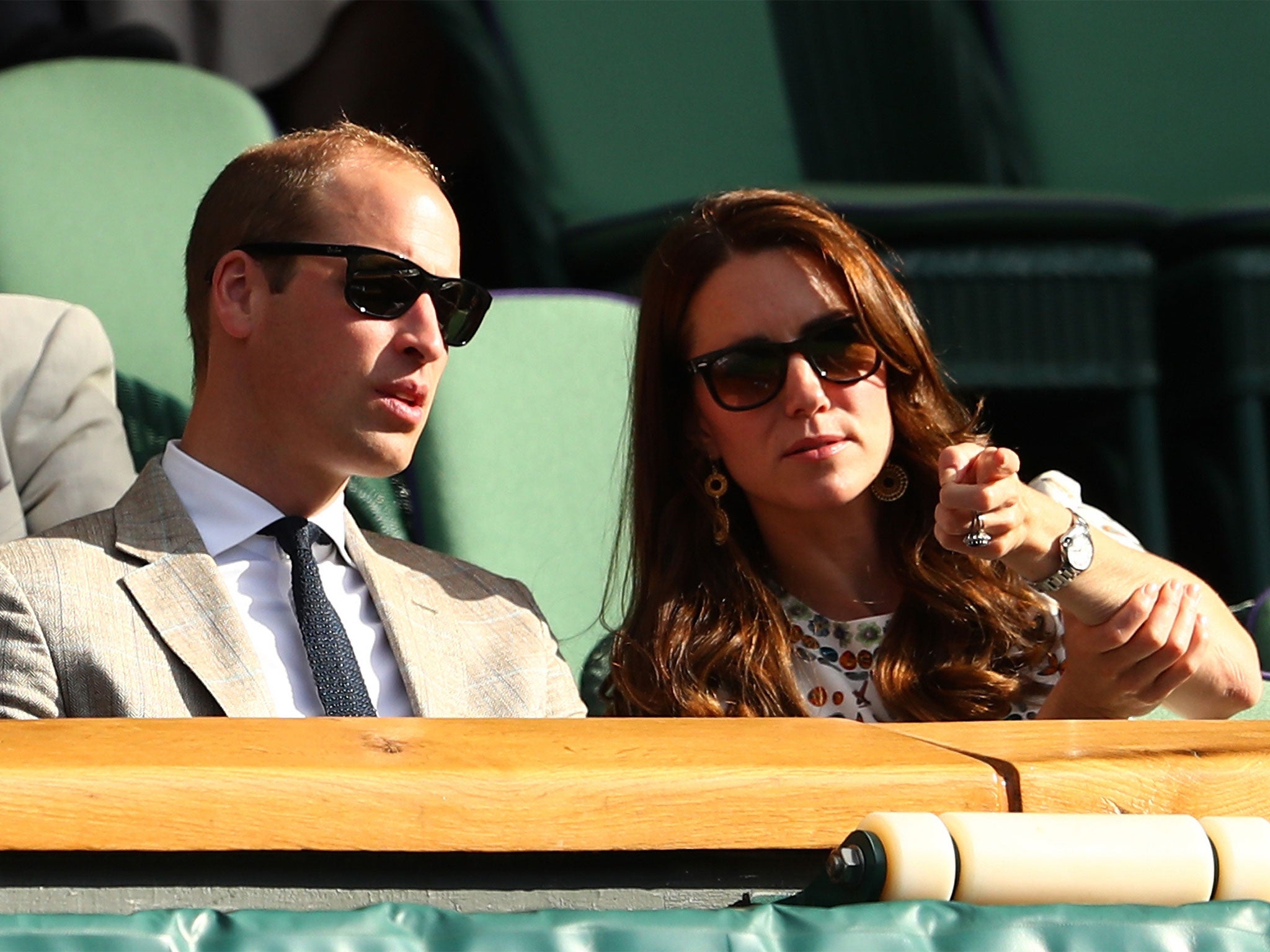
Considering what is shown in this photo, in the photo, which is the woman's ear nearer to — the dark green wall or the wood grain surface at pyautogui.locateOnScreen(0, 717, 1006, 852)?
the wood grain surface at pyautogui.locateOnScreen(0, 717, 1006, 852)

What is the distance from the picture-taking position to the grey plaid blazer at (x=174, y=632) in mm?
1390

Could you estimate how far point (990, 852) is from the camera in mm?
819

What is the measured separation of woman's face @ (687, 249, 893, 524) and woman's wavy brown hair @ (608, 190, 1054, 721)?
0.02 meters

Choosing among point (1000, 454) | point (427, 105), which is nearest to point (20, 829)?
point (1000, 454)

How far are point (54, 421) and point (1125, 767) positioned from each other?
1305mm

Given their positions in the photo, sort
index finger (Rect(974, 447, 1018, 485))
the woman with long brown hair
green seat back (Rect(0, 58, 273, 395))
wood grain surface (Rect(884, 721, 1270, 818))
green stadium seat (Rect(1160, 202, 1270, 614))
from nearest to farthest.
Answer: wood grain surface (Rect(884, 721, 1270, 818))
index finger (Rect(974, 447, 1018, 485))
the woman with long brown hair
green seat back (Rect(0, 58, 273, 395))
green stadium seat (Rect(1160, 202, 1270, 614))

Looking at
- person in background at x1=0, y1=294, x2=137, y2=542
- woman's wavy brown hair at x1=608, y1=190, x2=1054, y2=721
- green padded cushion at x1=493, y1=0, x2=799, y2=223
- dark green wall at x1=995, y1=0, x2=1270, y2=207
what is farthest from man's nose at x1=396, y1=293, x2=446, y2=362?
dark green wall at x1=995, y1=0, x2=1270, y2=207

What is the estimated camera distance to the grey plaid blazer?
139 centimetres

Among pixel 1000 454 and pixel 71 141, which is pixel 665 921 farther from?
pixel 71 141

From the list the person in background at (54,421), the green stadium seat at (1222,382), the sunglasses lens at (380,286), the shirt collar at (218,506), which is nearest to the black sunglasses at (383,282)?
the sunglasses lens at (380,286)

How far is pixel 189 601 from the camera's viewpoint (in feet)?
4.84

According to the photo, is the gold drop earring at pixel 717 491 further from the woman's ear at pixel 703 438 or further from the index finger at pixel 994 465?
the index finger at pixel 994 465

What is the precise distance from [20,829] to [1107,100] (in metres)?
2.69

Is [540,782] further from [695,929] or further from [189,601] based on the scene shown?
[189,601]
